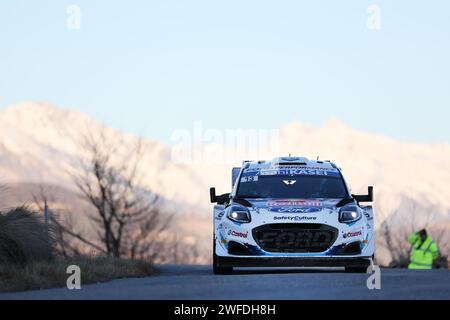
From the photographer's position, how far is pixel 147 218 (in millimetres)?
56094

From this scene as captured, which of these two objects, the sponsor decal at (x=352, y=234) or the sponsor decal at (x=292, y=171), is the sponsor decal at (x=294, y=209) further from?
the sponsor decal at (x=292, y=171)

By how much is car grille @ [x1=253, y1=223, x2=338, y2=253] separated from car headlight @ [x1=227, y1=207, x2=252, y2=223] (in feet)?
0.79

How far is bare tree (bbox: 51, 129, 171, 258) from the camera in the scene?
50.0m

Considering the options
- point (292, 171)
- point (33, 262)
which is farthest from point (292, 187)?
point (33, 262)

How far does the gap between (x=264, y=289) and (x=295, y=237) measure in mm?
4095

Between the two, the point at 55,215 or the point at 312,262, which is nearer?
the point at 312,262

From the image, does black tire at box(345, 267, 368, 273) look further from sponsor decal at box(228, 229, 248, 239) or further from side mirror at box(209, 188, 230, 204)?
side mirror at box(209, 188, 230, 204)

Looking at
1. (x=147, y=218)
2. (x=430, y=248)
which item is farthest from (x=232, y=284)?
(x=147, y=218)

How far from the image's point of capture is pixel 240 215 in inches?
781

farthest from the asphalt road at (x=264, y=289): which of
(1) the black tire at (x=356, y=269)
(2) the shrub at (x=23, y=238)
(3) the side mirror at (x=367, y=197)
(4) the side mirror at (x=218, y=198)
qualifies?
(4) the side mirror at (x=218, y=198)

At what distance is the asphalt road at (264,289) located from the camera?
14.6 meters
